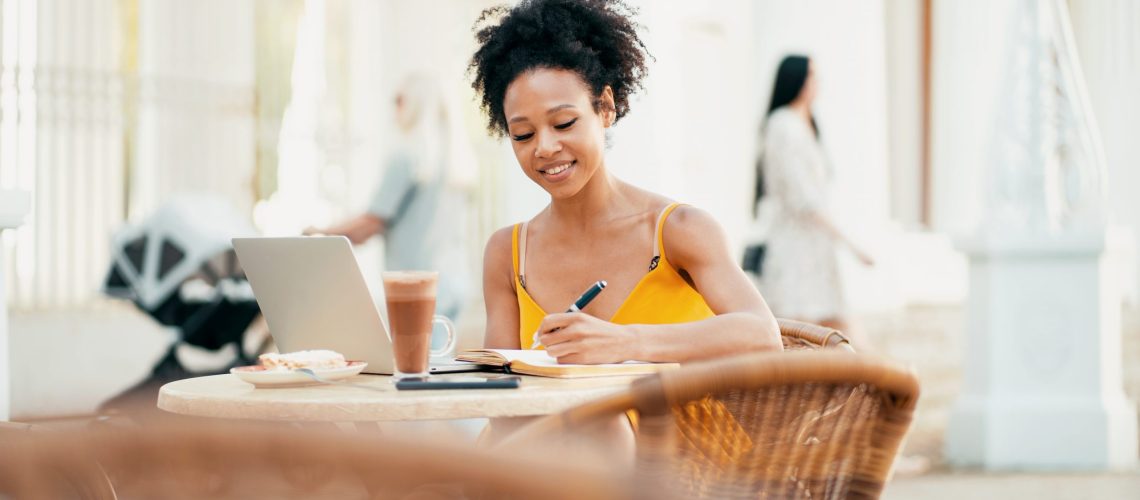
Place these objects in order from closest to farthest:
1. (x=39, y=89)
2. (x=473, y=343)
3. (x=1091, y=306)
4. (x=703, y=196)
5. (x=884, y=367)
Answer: (x=884, y=367) → (x=1091, y=306) → (x=39, y=89) → (x=473, y=343) → (x=703, y=196)

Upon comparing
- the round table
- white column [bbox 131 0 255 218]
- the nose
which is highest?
white column [bbox 131 0 255 218]

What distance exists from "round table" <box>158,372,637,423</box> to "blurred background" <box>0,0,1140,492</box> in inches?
155

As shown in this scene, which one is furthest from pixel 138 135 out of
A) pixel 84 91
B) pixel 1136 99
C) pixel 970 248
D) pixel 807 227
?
pixel 1136 99

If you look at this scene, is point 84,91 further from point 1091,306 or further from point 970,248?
point 1091,306

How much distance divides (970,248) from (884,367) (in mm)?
4461

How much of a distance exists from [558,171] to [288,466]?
1421 millimetres

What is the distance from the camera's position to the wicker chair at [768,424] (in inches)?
49.3

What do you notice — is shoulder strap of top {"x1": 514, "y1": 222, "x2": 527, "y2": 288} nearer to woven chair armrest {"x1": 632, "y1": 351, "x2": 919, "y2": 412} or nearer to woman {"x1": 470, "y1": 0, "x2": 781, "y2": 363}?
woman {"x1": 470, "y1": 0, "x2": 781, "y2": 363}

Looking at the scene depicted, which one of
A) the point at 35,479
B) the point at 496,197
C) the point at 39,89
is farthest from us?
the point at 496,197

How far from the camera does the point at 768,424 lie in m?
1.43

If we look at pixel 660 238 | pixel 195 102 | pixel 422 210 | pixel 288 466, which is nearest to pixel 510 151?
pixel 195 102

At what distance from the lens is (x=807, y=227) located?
550 cm

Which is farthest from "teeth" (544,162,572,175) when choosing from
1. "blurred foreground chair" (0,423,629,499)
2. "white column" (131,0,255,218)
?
"white column" (131,0,255,218)

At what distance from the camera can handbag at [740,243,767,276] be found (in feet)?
18.7
